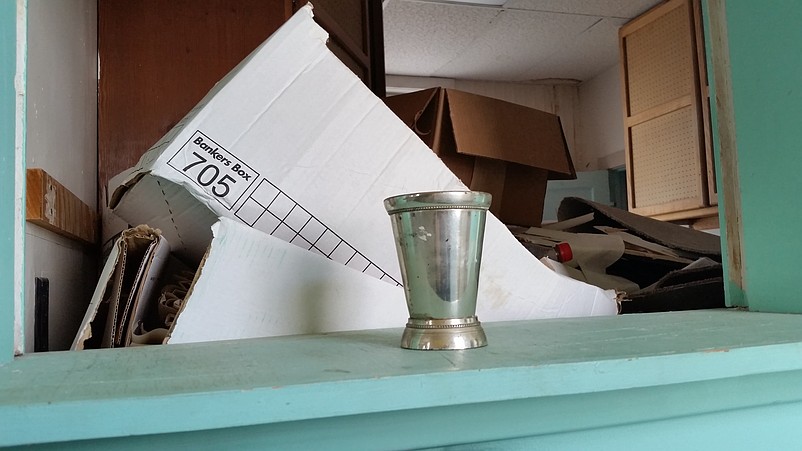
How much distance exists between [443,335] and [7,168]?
327mm

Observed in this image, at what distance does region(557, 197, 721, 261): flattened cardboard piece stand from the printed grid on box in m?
1.11

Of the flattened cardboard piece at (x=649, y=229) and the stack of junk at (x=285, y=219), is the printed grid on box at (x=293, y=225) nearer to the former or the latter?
the stack of junk at (x=285, y=219)

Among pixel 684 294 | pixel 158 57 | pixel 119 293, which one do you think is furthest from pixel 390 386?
pixel 158 57

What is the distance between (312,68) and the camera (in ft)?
2.08

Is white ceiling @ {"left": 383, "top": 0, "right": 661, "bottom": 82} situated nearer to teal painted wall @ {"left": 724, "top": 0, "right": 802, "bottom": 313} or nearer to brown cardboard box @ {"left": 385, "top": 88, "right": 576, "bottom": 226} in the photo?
brown cardboard box @ {"left": 385, "top": 88, "right": 576, "bottom": 226}

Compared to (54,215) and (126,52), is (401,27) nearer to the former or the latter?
(126,52)

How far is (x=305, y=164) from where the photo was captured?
0.64 meters

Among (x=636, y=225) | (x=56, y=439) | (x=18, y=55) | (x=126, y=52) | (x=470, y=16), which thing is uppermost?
(x=470, y=16)

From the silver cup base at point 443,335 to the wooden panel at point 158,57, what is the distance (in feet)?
3.41

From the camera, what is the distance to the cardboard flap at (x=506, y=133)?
1542 millimetres

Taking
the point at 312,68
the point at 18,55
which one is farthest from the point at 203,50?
the point at 18,55

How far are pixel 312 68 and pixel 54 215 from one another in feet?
1.26

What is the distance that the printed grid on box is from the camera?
2.07ft

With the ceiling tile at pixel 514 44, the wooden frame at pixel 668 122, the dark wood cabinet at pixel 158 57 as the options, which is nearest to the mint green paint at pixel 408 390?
the dark wood cabinet at pixel 158 57
